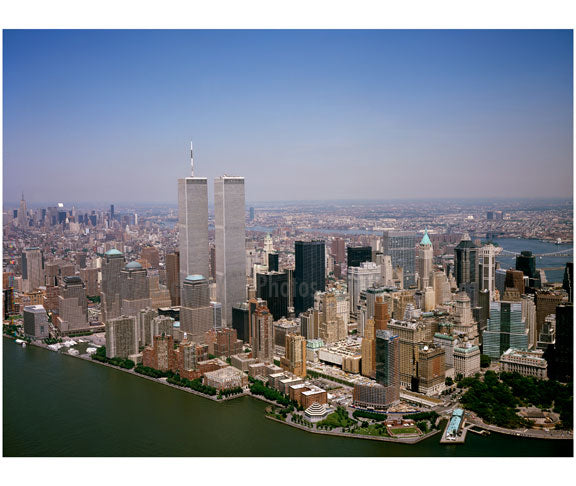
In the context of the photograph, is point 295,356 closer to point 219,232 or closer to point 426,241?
point 219,232

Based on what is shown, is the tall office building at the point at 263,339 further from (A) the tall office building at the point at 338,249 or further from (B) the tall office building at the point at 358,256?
(B) the tall office building at the point at 358,256

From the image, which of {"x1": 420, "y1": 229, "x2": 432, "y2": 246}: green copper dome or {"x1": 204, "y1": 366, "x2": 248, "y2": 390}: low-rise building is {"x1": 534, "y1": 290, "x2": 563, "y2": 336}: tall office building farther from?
{"x1": 204, "y1": 366, "x2": 248, "y2": 390}: low-rise building

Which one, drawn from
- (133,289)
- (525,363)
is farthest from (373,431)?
(133,289)

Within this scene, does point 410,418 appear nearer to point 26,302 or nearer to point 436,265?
point 436,265

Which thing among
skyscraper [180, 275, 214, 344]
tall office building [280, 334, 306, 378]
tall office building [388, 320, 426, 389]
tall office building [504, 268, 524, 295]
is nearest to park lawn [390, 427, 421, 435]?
tall office building [388, 320, 426, 389]

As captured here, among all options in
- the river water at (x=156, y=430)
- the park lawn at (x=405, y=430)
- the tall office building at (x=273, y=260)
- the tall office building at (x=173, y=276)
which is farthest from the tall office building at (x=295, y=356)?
the tall office building at (x=273, y=260)

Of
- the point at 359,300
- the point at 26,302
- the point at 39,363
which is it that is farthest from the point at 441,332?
the point at 26,302
